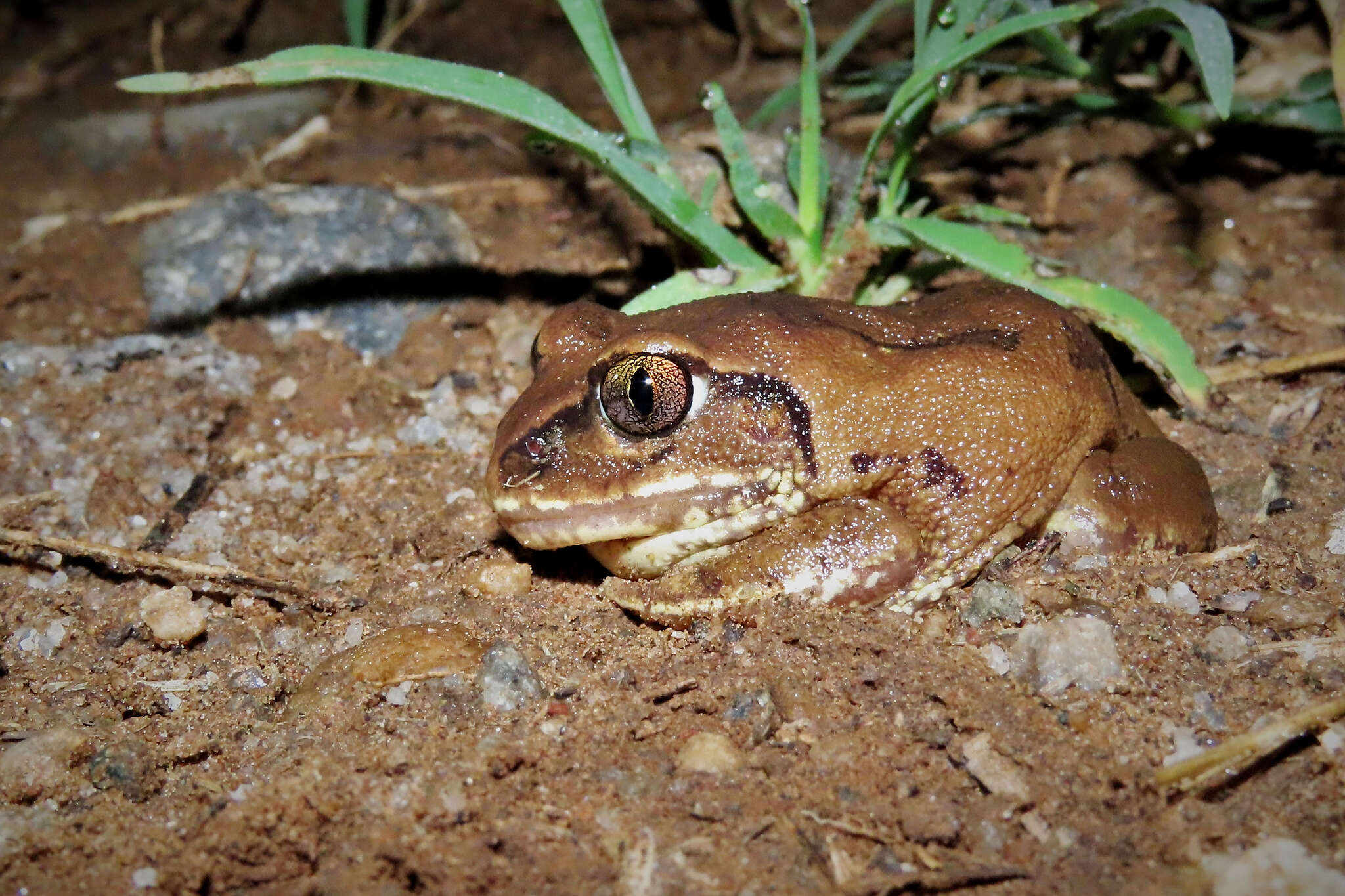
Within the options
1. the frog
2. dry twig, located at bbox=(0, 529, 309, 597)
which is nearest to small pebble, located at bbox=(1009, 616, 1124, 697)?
the frog

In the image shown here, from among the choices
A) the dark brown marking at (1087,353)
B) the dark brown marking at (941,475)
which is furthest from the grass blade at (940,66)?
the dark brown marking at (941,475)

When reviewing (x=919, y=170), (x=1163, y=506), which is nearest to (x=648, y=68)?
(x=919, y=170)

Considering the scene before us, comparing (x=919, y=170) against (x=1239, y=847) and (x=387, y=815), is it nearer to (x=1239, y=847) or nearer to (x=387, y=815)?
(x=1239, y=847)

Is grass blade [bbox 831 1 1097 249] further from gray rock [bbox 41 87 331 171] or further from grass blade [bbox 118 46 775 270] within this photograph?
gray rock [bbox 41 87 331 171]

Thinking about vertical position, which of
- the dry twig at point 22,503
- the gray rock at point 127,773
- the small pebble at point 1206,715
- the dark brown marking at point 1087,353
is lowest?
the dry twig at point 22,503

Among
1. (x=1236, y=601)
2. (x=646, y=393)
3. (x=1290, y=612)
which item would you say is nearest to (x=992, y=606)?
(x=1236, y=601)

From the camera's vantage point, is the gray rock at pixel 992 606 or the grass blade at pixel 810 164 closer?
the gray rock at pixel 992 606

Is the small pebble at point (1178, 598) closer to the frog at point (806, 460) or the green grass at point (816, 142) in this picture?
the frog at point (806, 460)
